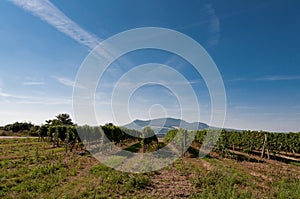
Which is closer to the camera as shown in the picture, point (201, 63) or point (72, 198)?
point (72, 198)

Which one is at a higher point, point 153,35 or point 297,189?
point 153,35

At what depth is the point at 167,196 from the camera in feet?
25.7

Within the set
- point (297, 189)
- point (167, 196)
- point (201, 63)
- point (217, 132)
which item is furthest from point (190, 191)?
point (217, 132)

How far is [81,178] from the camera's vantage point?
10094mm

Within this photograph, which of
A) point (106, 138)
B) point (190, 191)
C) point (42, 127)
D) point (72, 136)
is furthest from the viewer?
point (42, 127)

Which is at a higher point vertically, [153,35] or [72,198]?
[153,35]

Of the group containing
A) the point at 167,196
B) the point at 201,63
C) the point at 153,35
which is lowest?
the point at 167,196

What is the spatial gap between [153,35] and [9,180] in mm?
12394

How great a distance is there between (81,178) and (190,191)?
5068 millimetres

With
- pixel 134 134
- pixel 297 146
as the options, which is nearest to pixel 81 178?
pixel 297 146

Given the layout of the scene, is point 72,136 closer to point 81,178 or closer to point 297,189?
point 81,178

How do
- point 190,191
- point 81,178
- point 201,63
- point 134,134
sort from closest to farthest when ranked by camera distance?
1. point 190,191
2. point 81,178
3. point 201,63
4. point 134,134

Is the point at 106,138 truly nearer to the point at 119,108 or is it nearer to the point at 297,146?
the point at 119,108

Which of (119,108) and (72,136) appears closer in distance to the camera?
(119,108)
